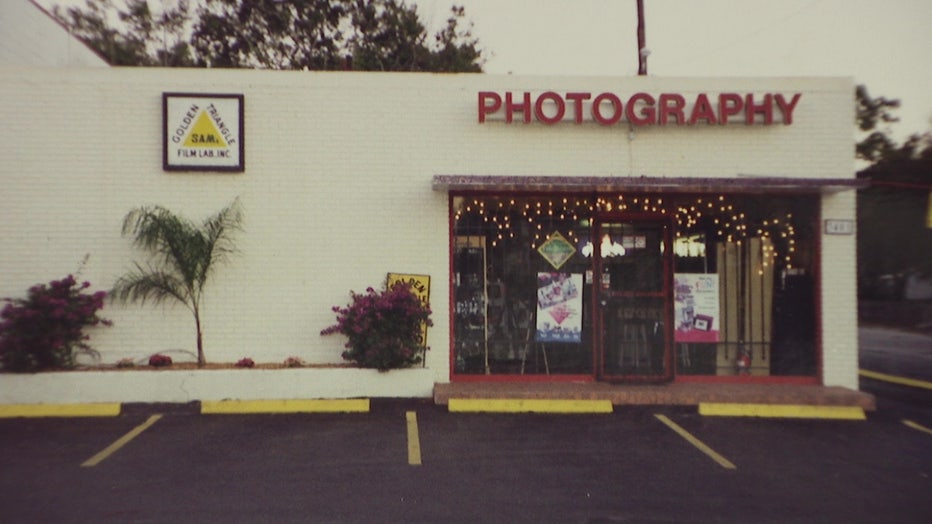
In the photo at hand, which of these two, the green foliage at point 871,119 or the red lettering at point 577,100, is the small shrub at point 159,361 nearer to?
the red lettering at point 577,100

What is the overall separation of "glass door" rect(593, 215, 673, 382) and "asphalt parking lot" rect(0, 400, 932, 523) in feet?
4.31

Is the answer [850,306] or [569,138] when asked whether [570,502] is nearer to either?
[569,138]

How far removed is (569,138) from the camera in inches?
432

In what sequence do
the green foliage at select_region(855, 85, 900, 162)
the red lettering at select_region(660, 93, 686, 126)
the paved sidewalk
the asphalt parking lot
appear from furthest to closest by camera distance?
the green foliage at select_region(855, 85, 900, 162) → the red lettering at select_region(660, 93, 686, 126) → the paved sidewalk → the asphalt parking lot

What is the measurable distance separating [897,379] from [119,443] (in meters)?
12.1

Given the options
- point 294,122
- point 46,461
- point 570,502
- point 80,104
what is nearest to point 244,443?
point 46,461

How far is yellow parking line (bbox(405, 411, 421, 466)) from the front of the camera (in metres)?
7.61

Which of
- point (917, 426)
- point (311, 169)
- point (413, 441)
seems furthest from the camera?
point (311, 169)

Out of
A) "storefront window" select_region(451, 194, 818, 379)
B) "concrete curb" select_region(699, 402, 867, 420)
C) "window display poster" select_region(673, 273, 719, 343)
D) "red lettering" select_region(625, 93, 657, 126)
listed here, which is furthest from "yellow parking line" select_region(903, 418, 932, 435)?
"red lettering" select_region(625, 93, 657, 126)

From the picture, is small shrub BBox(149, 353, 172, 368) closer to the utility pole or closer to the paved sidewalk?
the paved sidewalk

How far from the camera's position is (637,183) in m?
10.2

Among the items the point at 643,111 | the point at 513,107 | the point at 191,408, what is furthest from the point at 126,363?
the point at 643,111

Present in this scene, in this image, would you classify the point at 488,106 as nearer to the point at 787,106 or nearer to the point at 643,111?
the point at 643,111

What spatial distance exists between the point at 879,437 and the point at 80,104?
10.8 meters
